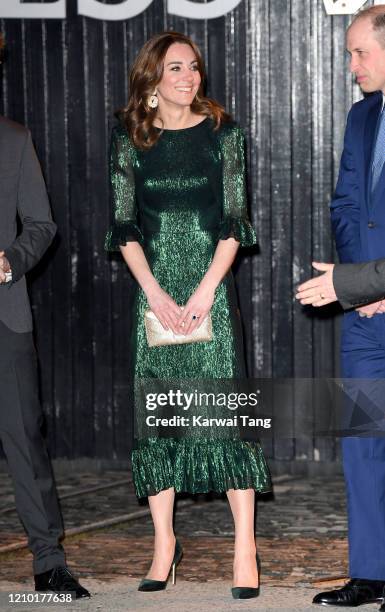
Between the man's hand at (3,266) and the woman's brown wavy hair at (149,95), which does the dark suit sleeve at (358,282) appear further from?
the man's hand at (3,266)

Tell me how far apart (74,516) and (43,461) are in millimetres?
1754

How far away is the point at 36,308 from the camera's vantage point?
7023mm

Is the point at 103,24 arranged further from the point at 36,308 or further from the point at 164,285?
the point at 164,285

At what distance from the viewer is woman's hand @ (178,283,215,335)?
4.48 meters

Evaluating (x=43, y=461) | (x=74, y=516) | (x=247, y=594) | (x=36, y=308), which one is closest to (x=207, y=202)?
(x=43, y=461)

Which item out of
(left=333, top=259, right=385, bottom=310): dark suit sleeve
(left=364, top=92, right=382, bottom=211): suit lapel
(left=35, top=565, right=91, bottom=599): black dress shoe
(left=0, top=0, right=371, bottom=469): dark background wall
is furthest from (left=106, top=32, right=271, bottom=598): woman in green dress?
(left=0, top=0, right=371, bottom=469): dark background wall

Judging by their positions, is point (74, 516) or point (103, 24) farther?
point (103, 24)

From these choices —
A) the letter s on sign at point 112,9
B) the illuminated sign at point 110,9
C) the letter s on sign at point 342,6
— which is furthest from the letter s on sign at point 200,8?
the letter s on sign at point 342,6

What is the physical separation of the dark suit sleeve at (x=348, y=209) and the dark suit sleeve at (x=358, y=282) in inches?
14.2

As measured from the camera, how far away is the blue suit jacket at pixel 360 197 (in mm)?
4215

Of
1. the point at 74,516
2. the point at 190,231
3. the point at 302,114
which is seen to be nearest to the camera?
the point at 190,231

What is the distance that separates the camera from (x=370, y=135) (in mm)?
4293

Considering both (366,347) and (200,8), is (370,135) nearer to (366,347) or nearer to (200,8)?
(366,347)

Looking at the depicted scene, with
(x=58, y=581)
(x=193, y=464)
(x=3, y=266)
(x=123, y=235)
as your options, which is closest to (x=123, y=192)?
(x=123, y=235)
